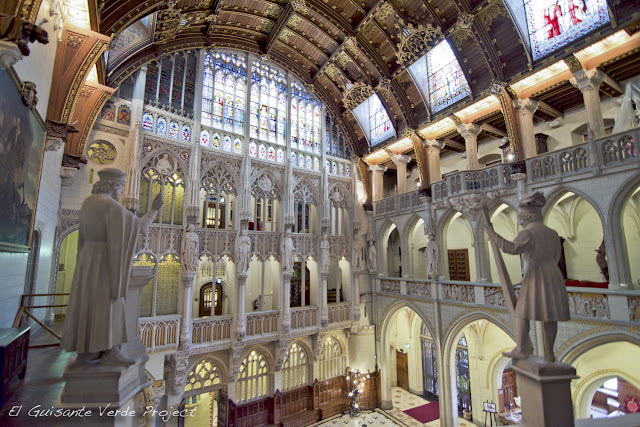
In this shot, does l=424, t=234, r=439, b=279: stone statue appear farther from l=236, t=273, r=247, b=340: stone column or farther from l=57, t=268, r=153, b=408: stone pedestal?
l=57, t=268, r=153, b=408: stone pedestal

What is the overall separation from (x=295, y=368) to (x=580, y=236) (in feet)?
43.6

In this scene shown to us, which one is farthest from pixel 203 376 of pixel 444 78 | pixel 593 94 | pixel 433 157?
pixel 593 94

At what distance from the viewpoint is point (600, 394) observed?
14.5 metres

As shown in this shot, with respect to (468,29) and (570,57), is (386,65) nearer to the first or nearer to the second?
(468,29)

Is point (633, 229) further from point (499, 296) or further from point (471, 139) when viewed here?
point (471, 139)

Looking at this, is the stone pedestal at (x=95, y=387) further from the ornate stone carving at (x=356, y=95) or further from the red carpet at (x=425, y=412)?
the red carpet at (x=425, y=412)

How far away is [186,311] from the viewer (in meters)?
11.2

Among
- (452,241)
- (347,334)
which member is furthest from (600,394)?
(347,334)

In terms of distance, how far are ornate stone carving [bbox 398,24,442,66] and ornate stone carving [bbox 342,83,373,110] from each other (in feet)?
7.43

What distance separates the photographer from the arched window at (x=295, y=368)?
557 inches

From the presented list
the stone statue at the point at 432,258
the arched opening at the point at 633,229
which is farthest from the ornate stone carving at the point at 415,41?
the arched opening at the point at 633,229

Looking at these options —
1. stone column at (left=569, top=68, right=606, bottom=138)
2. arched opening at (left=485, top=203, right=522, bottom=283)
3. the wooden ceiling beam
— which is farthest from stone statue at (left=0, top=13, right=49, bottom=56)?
arched opening at (left=485, top=203, right=522, bottom=283)

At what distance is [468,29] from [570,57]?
325 centimetres

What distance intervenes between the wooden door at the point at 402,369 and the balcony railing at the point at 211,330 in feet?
36.0
